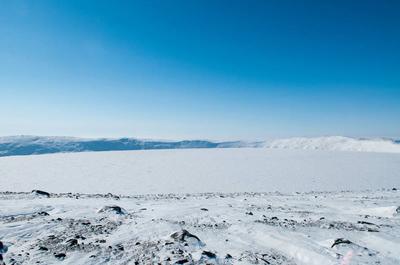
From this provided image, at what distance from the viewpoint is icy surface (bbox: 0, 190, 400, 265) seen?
27.0ft

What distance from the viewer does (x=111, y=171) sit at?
38812mm

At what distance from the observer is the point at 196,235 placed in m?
10.4

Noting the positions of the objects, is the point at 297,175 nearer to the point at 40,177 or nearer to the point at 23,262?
the point at 40,177

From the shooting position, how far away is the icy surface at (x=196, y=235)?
8.22 metres

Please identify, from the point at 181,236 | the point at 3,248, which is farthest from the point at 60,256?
the point at 181,236

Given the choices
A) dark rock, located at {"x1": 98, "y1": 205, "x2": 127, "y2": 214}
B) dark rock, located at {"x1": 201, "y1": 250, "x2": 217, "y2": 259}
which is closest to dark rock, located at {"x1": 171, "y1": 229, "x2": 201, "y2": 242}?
dark rock, located at {"x1": 201, "y1": 250, "x2": 217, "y2": 259}

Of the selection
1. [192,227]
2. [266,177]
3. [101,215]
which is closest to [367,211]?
[192,227]

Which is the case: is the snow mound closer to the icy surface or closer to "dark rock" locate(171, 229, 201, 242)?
the icy surface

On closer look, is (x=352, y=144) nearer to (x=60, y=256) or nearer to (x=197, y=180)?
(x=197, y=180)

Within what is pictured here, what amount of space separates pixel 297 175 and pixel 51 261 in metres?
32.8

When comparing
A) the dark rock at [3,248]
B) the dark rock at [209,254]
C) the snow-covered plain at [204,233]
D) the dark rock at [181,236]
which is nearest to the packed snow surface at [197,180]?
the snow-covered plain at [204,233]

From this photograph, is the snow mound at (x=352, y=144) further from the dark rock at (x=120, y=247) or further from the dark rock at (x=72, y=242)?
the dark rock at (x=72, y=242)

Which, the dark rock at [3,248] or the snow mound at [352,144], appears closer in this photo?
the dark rock at [3,248]

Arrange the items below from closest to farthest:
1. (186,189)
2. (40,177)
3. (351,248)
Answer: (351,248)
(186,189)
(40,177)
